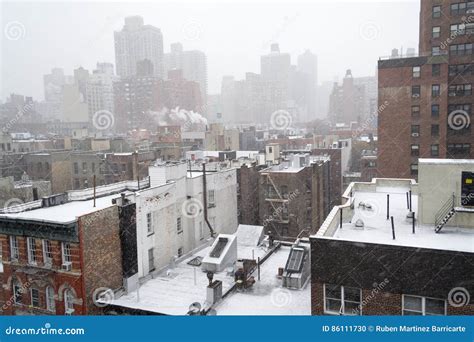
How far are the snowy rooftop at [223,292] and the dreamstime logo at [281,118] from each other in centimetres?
12145

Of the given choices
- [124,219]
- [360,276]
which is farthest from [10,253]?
[360,276]

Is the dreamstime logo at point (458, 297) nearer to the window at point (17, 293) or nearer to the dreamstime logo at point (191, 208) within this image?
the dreamstime logo at point (191, 208)

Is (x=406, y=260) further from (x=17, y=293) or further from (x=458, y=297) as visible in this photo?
(x=17, y=293)

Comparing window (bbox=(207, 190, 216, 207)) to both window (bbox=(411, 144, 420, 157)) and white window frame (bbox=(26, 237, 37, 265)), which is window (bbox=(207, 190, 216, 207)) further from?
window (bbox=(411, 144, 420, 157))

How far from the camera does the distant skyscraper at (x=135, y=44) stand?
150 m

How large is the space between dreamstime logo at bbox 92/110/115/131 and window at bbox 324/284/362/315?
114 meters

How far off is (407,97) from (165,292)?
32.3 meters

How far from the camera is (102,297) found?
19.1 metres

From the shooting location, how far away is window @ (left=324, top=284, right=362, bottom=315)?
12359 mm

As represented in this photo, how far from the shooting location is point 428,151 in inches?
1601

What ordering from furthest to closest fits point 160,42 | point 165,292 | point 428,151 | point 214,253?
point 160,42, point 428,151, point 214,253, point 165,292

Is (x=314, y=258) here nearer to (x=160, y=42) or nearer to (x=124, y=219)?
(x=124, y=219)

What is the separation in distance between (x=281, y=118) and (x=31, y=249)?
437 ft
